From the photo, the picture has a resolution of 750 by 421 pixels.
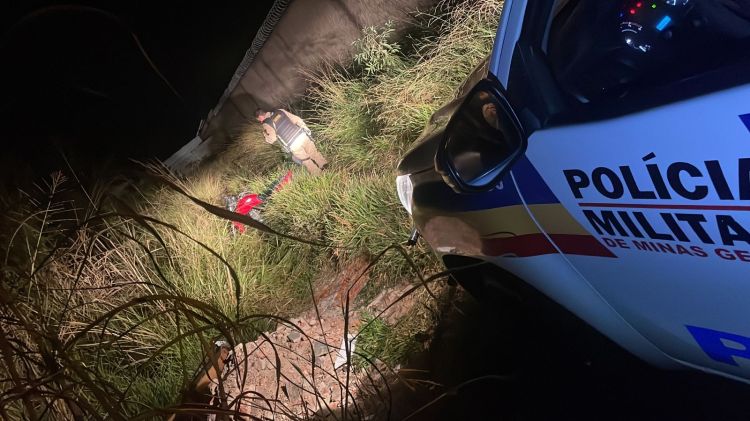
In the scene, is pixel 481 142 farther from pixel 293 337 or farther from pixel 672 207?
pixel 293 337

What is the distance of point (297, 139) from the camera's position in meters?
5.25

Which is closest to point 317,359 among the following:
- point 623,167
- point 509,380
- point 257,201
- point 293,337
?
point 293,337

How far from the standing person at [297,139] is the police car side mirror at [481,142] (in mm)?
3465

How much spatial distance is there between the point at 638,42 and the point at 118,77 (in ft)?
34.5

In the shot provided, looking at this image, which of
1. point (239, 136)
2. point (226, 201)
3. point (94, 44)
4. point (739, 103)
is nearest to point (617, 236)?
point (739, 103)

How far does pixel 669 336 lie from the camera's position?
155cm

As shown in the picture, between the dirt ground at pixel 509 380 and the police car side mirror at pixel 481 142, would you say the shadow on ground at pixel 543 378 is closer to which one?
the dirt ground at pixel 509 380

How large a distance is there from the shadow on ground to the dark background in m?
7.42

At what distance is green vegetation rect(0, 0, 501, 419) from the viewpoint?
11.0 feet

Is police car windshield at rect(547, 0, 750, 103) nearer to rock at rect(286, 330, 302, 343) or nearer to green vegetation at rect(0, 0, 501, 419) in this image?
green vegetation at rect(0, 0, 501, 419)

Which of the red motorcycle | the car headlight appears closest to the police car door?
the car headlight

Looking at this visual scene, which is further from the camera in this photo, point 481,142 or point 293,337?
point 293,337

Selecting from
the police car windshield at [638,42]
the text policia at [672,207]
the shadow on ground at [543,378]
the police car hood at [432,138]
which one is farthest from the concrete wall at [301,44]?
the text policia at [672,207]

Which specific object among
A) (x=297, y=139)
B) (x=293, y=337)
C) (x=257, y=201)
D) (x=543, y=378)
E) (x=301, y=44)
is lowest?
(x=543, y=378)
